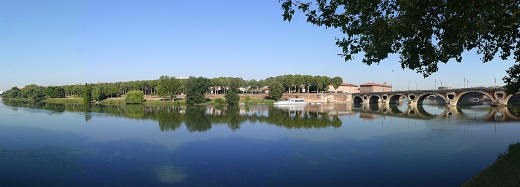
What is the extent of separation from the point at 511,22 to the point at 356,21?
558 cm

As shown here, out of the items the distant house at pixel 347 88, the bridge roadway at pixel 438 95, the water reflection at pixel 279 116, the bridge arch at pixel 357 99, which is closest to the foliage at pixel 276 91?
the bridge roadway at pixel 438 95

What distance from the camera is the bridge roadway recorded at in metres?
70.9

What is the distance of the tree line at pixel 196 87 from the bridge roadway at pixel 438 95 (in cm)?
1244

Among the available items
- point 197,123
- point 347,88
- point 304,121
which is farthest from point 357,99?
point 197,123

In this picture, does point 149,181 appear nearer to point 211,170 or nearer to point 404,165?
point 211,170

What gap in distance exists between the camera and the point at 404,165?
18234mm

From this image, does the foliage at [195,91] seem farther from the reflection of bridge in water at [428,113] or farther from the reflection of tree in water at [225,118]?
the reflection of bridge in water at [428,113]

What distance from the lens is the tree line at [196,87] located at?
3693 inches

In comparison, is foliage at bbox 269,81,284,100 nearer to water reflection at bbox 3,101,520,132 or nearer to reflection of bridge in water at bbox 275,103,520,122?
reflection of bridge in water at bbox 275,103,520,122

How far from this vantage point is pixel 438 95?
8488 centimetres

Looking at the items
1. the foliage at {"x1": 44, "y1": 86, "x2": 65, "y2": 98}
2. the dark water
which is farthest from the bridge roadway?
the foliage at {"x1": 44, "y1": 86, "x2": 65, "y2": 98}

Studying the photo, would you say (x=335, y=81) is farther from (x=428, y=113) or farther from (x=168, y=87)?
(x=428, y=113)

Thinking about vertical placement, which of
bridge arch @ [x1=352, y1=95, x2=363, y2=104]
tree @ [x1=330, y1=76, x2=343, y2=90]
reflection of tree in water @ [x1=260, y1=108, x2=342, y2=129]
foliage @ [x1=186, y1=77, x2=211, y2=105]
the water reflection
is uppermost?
tree @ [x1=330, y1=76, x2=343, y2=90]

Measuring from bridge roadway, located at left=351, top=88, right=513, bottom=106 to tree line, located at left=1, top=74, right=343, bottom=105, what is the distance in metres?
12.4
